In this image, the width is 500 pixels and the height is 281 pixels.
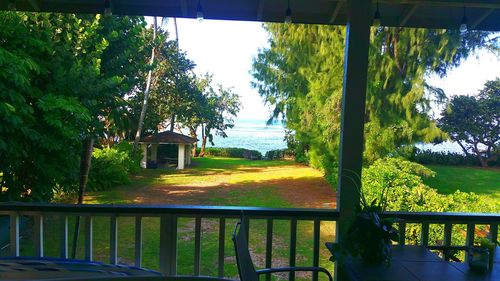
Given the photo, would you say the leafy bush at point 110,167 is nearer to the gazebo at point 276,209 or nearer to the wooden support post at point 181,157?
the wooden support post at point 181,157

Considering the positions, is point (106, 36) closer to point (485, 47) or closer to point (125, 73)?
point (125, 73)

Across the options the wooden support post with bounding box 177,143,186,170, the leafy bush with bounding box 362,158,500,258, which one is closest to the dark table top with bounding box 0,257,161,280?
the leafy bush with bounding box 362,158,500,258

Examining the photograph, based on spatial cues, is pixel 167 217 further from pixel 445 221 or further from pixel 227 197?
pixel 227 197

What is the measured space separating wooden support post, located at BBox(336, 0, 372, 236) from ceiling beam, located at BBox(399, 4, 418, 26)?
1.08 ft

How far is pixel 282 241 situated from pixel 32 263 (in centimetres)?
720

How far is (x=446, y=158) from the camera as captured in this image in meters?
11.8

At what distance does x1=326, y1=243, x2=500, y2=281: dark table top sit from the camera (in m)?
1.38

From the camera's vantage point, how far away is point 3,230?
3.59 meters

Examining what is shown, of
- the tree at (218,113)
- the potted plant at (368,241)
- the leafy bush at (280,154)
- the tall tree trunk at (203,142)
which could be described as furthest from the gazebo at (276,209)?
the leafy bush at (280,154)

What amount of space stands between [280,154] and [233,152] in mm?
2254

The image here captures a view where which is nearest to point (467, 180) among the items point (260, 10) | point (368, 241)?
point (260, 10)

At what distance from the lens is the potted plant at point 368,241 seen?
4.95 feet

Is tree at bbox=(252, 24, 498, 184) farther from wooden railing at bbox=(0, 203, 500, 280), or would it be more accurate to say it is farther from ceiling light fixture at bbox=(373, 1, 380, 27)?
wooden railing at bbox=(0, 203, 500, 280)

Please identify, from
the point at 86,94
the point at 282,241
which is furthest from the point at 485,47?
the point at 86,94
